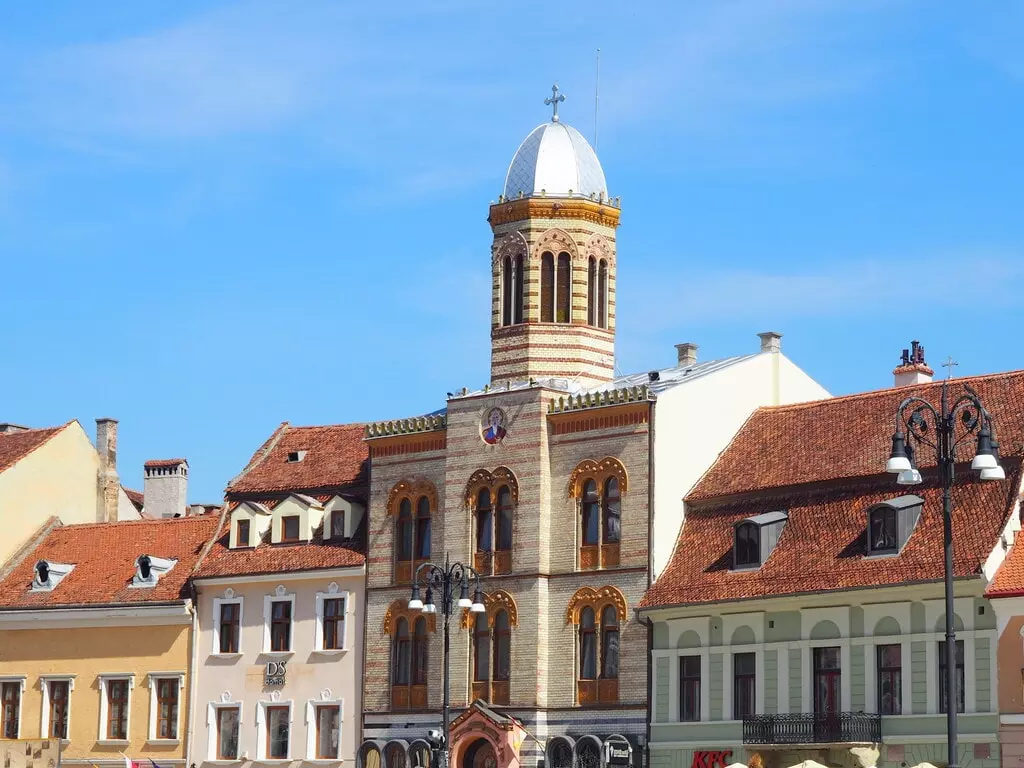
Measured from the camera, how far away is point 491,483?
180ft

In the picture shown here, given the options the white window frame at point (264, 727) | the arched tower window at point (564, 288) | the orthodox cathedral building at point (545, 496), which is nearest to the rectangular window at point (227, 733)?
the white window frame at point (264, 727)

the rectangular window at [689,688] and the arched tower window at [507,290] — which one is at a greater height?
the arched tower window at [507,290]

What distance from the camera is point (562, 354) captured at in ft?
186

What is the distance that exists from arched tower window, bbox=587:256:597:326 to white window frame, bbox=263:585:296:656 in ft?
37.3

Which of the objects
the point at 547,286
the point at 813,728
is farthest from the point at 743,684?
the point at 547,286

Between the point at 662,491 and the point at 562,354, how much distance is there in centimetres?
666

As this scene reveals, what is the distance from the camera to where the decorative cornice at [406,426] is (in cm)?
5659

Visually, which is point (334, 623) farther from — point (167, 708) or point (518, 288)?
point (518, 288)

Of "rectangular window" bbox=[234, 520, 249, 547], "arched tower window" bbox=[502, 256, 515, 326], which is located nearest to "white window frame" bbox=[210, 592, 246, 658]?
"rectangular window" bbox=[234, 520, 249, 547]

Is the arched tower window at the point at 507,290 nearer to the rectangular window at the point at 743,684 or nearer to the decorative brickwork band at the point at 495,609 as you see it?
the decorative brickwork band at the point at 495,609

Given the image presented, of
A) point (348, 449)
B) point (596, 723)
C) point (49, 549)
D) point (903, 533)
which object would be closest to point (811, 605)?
point (903, 533)

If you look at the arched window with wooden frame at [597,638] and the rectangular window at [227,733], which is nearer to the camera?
the arched window with wooden frame at [597,638]

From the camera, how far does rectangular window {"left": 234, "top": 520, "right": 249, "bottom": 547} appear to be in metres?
59.9

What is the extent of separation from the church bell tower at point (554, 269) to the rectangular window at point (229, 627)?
10.1 metres
